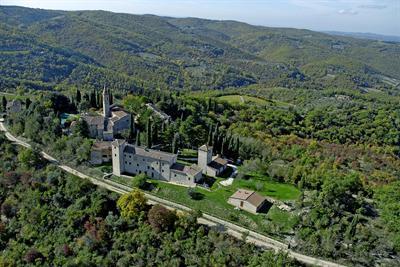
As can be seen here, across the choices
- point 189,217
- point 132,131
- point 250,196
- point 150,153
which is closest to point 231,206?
point 250,196

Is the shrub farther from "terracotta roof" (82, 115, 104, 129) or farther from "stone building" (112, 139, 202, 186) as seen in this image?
"terracotta roof" (82, 115, 104, 129)

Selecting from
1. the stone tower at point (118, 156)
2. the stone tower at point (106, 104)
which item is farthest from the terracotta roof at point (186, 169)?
the stone tower at point (106, 104)

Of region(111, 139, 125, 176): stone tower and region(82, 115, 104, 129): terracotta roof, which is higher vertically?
region(82, 115, 104, 129): terracotta roof

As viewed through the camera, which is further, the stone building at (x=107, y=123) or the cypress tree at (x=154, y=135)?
the stone building at (x=107, y=123)

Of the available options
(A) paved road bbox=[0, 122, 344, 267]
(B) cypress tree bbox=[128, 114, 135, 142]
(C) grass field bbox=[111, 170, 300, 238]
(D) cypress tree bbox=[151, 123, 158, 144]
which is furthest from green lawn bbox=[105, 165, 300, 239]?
(B) cypress tree bbox=[128, 114, 135, 142]

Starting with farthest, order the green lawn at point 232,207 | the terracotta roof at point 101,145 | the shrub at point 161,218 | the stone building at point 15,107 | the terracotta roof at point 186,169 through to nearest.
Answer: the stone building at point 15,107 → the terracotta roof at point 101,145 → the terracotta roof at point 186,169 → the green lawn at point 232,207 → the shrub at point 161,218

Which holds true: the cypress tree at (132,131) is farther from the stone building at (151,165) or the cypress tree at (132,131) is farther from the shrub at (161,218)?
the shrub at (161,218)
